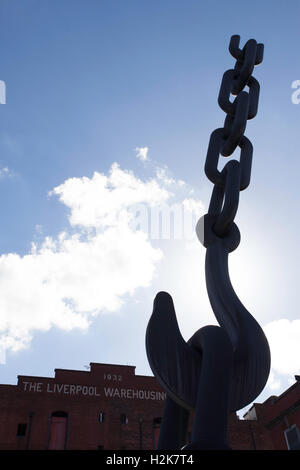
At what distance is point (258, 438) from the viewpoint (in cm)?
2198

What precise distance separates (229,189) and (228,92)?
2199mm

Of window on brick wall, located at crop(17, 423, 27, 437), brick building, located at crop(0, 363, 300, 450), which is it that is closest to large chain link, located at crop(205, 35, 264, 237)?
brick building, located at crop(0, 363, 300, 450)

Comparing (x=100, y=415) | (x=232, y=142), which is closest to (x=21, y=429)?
(x=100, y=415)

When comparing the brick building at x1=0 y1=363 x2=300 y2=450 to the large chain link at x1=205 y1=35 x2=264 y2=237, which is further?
the brick building at x1=0 y1=363 x2=300 y2=450

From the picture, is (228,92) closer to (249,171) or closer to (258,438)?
(249,171)

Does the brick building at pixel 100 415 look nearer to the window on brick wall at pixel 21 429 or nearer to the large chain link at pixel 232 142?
the window on brick wall at pixel 21 429

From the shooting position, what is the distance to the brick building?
19828mm

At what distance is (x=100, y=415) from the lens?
2117 cm

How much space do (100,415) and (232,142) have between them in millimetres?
17997

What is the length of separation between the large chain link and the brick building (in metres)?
15.0

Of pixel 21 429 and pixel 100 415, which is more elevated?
pixel 100 415

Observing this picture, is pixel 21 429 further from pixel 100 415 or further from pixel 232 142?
pixel 232 142

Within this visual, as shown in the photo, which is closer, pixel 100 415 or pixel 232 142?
pixel 232 142

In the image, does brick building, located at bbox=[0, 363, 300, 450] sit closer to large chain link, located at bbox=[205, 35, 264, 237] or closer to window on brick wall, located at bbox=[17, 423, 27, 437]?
window on brick wall, located at bbox=[17, 423, 27, 437]
